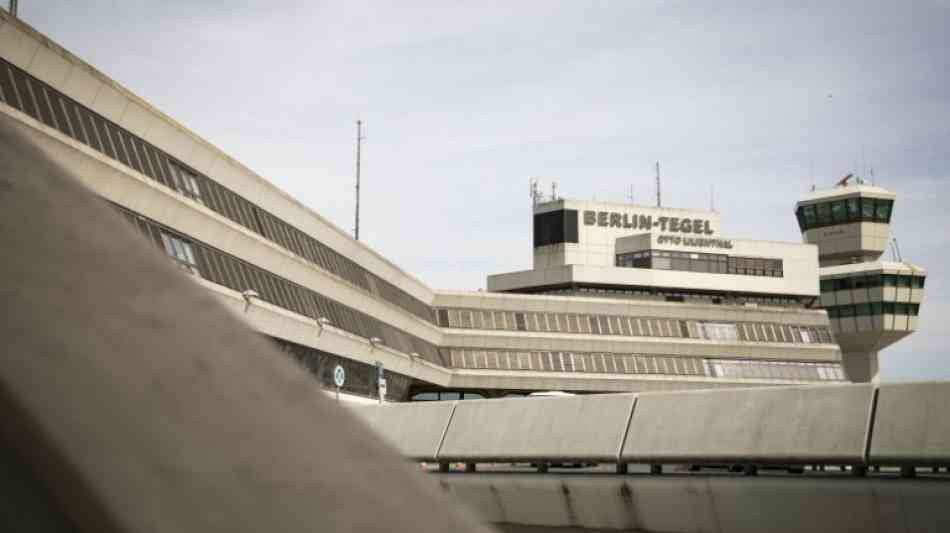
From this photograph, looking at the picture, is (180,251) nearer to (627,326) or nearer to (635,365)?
(635,365)

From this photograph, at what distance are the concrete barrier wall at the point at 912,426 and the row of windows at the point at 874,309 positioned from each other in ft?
378

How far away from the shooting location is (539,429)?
11.8 m

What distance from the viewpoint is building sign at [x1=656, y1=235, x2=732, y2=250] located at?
101 meters

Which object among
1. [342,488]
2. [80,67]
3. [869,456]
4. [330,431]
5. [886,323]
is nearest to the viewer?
[342,488]

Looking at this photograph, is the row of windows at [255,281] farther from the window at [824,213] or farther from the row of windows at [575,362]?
the window at [824,213]

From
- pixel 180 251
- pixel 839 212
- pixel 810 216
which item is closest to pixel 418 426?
pixel 180 251

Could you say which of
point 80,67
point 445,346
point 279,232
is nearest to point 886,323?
point 445,346

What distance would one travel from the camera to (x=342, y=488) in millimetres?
1825

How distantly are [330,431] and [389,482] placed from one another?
15 cm

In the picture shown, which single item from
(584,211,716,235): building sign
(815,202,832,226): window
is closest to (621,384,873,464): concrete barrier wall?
(584,211,716,235): building sign

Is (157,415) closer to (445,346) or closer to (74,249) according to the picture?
(74,249)

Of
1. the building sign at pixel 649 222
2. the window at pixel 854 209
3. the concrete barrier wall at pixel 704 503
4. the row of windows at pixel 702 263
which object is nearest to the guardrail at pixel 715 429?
the concrete barrier wall at pixel 704 503

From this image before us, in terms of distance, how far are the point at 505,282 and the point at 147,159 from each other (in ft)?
222

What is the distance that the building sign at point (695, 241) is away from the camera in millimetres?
101000
